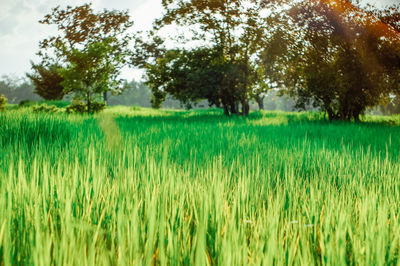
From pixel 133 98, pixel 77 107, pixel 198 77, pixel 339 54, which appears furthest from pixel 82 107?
pixel 133 98

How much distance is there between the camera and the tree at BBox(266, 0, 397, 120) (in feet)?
31.2

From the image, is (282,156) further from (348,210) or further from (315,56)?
(315,56)

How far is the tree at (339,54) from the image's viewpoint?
952cm

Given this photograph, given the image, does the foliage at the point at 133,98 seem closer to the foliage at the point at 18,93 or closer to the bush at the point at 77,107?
the foliage at the point at 18,93

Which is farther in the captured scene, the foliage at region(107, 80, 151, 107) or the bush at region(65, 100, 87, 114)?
the foliage at region(107, 80, 151, 107)

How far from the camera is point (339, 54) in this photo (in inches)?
400

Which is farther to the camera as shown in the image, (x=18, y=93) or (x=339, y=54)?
(x=18, y=93)

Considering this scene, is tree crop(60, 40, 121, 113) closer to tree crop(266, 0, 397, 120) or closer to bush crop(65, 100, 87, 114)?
bush crop(65, 100, 87, 114)

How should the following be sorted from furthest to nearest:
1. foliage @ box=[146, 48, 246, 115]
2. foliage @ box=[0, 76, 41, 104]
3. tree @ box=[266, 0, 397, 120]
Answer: foliage @ box=[0, 76, 41, 104] → foliage @ box=[146, 48, 246, 115] → tree @ box=[266, 0, 397, 120]

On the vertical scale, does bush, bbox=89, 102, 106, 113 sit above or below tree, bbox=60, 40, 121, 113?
below

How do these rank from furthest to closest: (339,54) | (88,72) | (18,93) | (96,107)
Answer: (18,93) < (96,107) < (88,72) < (339,54)

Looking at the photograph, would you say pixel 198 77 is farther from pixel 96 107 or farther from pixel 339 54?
pixel 339 54

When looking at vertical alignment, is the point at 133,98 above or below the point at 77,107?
above

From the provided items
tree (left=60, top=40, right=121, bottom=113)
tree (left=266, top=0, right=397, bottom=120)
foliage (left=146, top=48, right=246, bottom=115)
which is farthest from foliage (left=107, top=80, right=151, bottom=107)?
tree (left=266, top=0, right=397, bottom=120)
